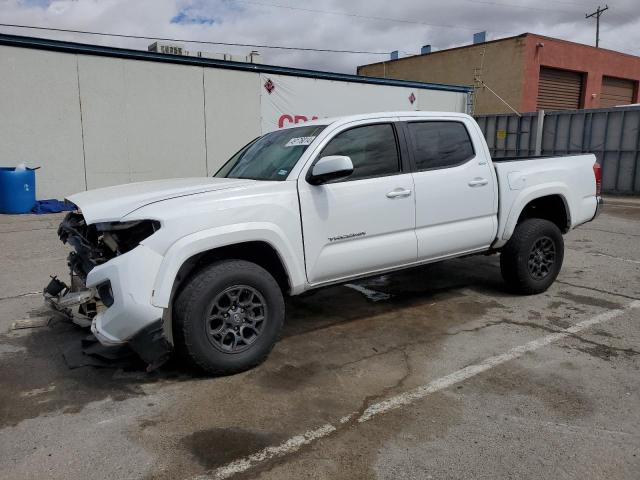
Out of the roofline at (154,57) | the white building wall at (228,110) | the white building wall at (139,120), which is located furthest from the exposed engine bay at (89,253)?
the white building wall at (228,110)

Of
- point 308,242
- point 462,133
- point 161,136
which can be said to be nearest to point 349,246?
point 308,242

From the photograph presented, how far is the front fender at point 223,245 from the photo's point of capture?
3.28 meters

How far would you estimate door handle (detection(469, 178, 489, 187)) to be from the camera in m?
4.84

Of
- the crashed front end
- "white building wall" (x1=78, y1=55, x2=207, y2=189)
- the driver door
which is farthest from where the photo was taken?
"white building wall" (x1=78, y1=55, x2=207, y2=189)

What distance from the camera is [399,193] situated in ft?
14.2

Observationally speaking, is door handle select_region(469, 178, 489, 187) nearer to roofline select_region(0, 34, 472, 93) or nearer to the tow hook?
the tow hook

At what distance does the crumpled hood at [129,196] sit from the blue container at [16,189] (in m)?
8.04

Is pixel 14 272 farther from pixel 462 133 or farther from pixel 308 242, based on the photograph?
pixel 462 133

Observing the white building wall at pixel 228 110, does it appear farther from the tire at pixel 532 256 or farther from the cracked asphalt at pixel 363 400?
the tire at pixel 532 256

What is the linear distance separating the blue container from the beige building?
1958 cm

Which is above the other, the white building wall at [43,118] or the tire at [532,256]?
the white building wall at [43,118]

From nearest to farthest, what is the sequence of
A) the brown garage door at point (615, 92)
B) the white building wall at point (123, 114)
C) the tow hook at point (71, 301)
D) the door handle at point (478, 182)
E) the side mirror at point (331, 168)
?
the tow hook at point (71, 301)
the side mirror at point (331, 168)
the door handle at point (478, 182)
the white building wall at point (123, 114)
the brown garage door at point (615, 92)

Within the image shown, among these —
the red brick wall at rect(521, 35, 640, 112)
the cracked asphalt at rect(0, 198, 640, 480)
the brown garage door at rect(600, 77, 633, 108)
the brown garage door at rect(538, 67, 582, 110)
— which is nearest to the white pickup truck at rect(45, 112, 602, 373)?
the cracked asphalt at rect(0, 198, 640, 480)

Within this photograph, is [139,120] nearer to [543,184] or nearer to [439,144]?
[439,144]
